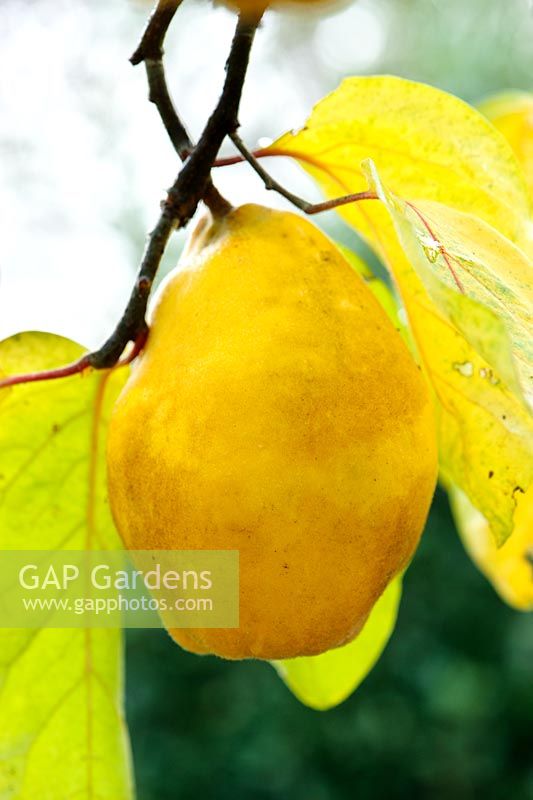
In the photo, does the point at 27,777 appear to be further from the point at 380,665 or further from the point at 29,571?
the point at 380,665

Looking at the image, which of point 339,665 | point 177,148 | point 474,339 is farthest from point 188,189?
point 339,665

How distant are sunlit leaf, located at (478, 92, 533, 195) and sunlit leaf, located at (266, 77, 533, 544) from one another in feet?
1.15

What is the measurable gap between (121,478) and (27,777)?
30 cm

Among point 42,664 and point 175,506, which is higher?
point 175,506

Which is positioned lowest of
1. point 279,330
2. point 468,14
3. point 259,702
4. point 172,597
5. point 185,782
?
point 185,782

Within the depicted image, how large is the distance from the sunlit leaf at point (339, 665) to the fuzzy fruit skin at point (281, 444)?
0.21 m

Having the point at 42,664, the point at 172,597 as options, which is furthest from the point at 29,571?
the point at 172,597

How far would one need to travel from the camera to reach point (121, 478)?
0.56m

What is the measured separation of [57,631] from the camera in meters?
0.72

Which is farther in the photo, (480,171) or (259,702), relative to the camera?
(259,702)

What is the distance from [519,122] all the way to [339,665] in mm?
525

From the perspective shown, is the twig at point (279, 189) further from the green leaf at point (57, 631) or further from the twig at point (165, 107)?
the green leaf at point (57, 631)

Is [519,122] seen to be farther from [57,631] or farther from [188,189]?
[57,631]

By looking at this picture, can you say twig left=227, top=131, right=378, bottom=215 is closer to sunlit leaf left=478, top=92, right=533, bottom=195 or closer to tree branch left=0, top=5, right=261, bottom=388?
tree branch left=0, top=5, right=261, bottom=388
